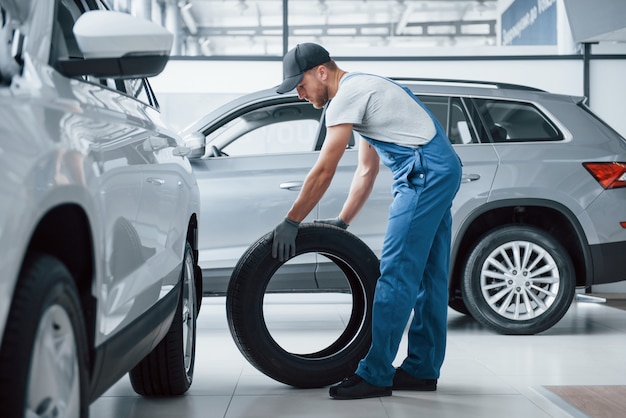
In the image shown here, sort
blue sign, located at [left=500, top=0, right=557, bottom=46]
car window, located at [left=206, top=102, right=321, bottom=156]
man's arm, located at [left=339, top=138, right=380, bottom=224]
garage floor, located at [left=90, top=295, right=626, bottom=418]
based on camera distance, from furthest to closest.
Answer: blue sign, located at [left=500, top=0, right=557, bottom=46] < car window, located at [left=206, top=102, right=321, bottom=156] < man's arm, located at [left=339, top=138, right=380, bottom=224] < garage floor, located at [left=90, top=295, right=626, bottom=418]

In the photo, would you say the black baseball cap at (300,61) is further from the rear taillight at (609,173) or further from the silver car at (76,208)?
the rear taillight at (609,173)

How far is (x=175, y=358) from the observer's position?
416 cm

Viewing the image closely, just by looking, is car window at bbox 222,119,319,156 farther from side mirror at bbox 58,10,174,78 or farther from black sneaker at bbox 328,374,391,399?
side mirror at bbox 58,10,174,78

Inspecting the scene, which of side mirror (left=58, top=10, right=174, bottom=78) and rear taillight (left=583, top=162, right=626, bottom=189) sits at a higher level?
side mirror (left=58, top=10, right=174, bottom=78)

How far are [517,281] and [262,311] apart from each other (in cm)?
257

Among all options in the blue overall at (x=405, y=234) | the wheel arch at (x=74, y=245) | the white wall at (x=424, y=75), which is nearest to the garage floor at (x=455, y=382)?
the blue overall at (x=405, y=234)

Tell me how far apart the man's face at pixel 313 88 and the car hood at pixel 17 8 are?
2.10m

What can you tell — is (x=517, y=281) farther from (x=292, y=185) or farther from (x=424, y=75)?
(x=424, y=75)

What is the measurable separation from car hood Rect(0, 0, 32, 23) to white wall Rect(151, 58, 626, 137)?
7101 mm

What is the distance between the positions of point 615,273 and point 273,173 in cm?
249

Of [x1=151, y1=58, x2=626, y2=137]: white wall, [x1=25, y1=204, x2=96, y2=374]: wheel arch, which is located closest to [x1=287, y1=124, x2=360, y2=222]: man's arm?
[x1=25, y1=204, x2=96, y2=374]: wheel arch

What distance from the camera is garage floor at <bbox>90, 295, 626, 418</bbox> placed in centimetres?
407

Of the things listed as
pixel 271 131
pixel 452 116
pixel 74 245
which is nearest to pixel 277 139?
pixel 271 131

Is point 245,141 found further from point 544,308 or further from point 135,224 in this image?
point 135,224
